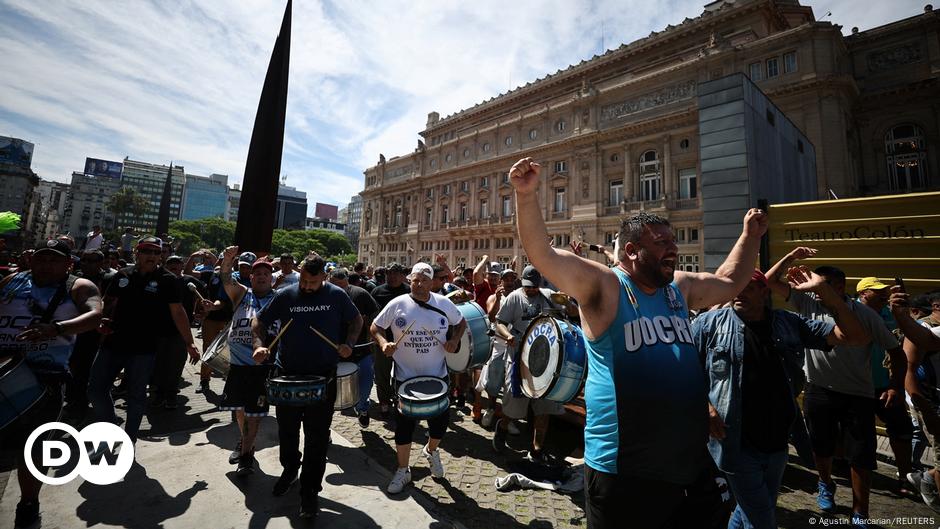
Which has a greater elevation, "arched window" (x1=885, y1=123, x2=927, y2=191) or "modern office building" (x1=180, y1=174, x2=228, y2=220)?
"modern office building" (x1=180, y1=174, x2=228, y2=220)

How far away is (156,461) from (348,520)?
256cm

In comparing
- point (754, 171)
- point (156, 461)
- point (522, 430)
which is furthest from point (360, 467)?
point (754, 171)

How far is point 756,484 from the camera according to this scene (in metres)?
2.63

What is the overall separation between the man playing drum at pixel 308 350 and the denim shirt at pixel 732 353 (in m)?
3.14

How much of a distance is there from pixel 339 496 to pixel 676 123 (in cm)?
3356

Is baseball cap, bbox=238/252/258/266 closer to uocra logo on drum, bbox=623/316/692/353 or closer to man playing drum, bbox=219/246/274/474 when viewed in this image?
man playing drum, bbox=219/246/274/474

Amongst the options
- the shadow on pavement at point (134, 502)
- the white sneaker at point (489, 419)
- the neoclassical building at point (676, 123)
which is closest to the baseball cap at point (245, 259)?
the shadow on pavement at point (134, 502)

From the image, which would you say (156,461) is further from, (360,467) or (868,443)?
(868,443)

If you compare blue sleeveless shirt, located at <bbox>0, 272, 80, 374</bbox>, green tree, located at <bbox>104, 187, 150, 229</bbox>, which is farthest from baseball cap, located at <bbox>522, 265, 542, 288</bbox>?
green tree, located at <bbox>104, 187, 150, 229</bbox>

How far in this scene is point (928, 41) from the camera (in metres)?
23.2

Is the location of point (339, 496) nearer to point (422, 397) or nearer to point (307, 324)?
point (422, 397)

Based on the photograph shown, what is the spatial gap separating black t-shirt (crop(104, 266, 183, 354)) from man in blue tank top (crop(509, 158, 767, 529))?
482cm

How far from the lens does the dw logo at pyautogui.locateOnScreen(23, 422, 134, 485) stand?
3.16 metres

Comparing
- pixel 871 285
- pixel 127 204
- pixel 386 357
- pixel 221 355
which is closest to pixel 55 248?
pixel 221 355
